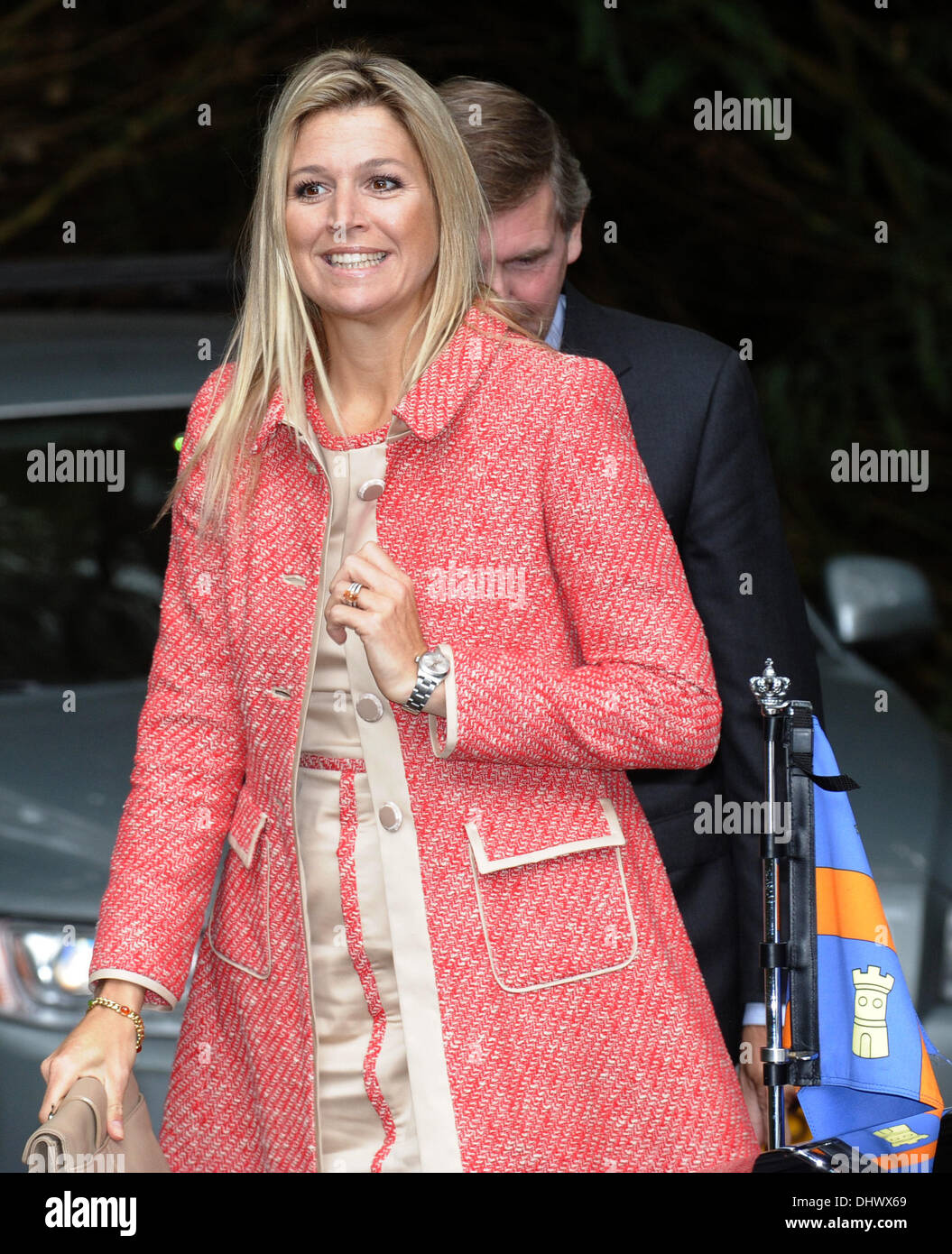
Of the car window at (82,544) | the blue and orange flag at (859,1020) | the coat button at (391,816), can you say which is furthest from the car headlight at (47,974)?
the blue and orange flag at (859,1020)

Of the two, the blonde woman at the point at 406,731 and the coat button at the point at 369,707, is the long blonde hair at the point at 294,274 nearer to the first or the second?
the blonde woman at the point at 406,731

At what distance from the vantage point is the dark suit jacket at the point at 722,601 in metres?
2.49

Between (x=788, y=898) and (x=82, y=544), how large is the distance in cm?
229

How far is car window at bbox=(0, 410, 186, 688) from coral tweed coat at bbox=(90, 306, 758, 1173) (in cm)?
154

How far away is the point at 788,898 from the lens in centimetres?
209

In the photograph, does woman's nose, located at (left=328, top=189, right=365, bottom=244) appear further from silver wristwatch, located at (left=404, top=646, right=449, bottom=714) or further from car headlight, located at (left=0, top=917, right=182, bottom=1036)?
car headlight, located at (left=0, top=917, right=182, bottom=1036)

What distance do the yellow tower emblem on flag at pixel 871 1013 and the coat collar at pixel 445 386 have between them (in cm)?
75

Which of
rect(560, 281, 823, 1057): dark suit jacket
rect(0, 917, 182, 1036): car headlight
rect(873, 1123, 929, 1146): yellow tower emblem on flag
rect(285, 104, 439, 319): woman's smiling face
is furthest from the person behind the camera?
rect(0, 917, 182, 1036): car headlight

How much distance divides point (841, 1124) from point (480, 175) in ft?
4.47

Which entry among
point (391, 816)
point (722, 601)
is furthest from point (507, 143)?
point (391, 816)

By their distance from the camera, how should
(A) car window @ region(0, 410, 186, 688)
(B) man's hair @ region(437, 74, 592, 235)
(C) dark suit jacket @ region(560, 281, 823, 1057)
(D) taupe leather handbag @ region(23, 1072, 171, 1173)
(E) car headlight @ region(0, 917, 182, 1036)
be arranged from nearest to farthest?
(D) taupe leather handbag @ region(23, 1072, 171, 1173) → (C) dark suit jacket @ region(560, 281, 823, 1057) → (B) man's hair @ region(437, 74, 592, 235) → (E) car headlight @ region(0, 917, 182, 1036) → (A) car window @ region(0, 410, 186, 688)

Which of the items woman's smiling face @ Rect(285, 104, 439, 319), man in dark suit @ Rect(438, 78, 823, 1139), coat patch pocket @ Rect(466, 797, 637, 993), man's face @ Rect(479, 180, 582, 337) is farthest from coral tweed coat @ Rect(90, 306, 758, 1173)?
man's face @ Rect(479, 180, 582, 337)

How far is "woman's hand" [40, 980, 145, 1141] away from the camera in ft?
6.68

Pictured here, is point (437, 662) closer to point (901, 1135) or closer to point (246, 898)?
point (246, 898)
